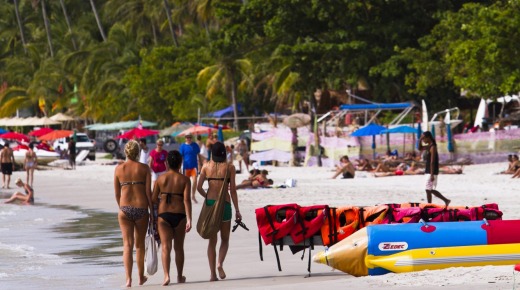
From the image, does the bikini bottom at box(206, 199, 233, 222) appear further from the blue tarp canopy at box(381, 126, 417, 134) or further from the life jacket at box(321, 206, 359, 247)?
the blue tarp canopy at box(381, 126, 417, 134)

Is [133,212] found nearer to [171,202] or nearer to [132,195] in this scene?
[132,195]

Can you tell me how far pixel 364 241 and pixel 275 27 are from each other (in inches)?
1445

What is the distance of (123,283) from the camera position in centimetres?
1213

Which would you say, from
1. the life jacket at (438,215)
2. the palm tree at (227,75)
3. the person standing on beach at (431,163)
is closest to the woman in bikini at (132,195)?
the life jacket at (438,215)

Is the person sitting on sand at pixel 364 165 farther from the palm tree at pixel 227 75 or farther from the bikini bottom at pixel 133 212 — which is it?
the bikini bottom at pixel 133 212

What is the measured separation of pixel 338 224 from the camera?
1192 cm

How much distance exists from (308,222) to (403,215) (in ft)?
3.05

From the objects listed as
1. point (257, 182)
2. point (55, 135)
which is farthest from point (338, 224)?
point (55, 135)

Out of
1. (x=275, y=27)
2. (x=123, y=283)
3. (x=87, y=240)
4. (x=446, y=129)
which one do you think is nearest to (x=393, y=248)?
(x=123, y=283)

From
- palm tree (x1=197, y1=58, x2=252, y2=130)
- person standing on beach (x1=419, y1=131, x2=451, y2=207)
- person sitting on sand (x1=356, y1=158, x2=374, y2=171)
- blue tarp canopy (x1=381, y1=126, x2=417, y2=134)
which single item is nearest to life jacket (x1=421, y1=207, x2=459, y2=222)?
person standing on beach (x1=419, y1=131, x2=451, y2=207)

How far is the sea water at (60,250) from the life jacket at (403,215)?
2.76 metres

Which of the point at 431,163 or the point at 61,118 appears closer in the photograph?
the point at 431,163

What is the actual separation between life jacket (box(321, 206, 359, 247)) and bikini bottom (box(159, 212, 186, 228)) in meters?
1.46

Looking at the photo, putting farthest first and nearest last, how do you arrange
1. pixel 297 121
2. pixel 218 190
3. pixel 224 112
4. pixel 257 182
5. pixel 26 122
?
pixel 26 122 < pixel 224 112 < pixel 297 121 < pixel 257 182 < pixel 218 190
